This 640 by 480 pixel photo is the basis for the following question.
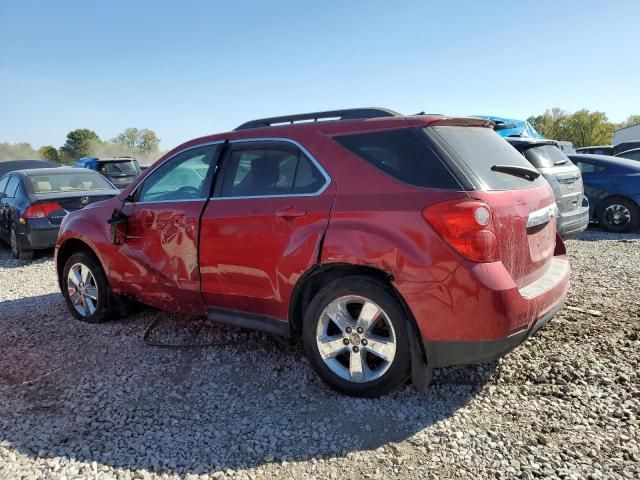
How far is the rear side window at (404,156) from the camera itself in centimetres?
291

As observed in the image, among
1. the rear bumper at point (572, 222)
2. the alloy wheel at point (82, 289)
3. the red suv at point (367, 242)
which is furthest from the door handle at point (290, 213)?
the rear bumper at point (572, 222)

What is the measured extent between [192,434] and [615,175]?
366 inches

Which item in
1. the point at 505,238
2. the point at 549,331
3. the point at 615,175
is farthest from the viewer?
the point at 615,175

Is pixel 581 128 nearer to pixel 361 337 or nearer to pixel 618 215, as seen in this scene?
pixel 618 215

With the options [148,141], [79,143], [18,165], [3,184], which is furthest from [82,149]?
[3,184]

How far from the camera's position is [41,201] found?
794 cm

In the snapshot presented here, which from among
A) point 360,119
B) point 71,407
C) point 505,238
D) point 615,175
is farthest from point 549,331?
point 615,175

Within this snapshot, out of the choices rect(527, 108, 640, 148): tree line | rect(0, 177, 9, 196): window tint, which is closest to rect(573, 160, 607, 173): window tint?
rect(0, 177, 9, 196): window tint

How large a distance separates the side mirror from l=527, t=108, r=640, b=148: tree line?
193ft

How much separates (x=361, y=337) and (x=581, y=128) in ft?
209

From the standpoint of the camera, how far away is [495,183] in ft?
9.93

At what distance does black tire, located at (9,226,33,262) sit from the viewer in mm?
8172

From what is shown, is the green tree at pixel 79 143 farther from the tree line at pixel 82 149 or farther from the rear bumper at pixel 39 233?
the rear bumper at pixel 39 233

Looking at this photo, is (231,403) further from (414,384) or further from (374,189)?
(374,189)
